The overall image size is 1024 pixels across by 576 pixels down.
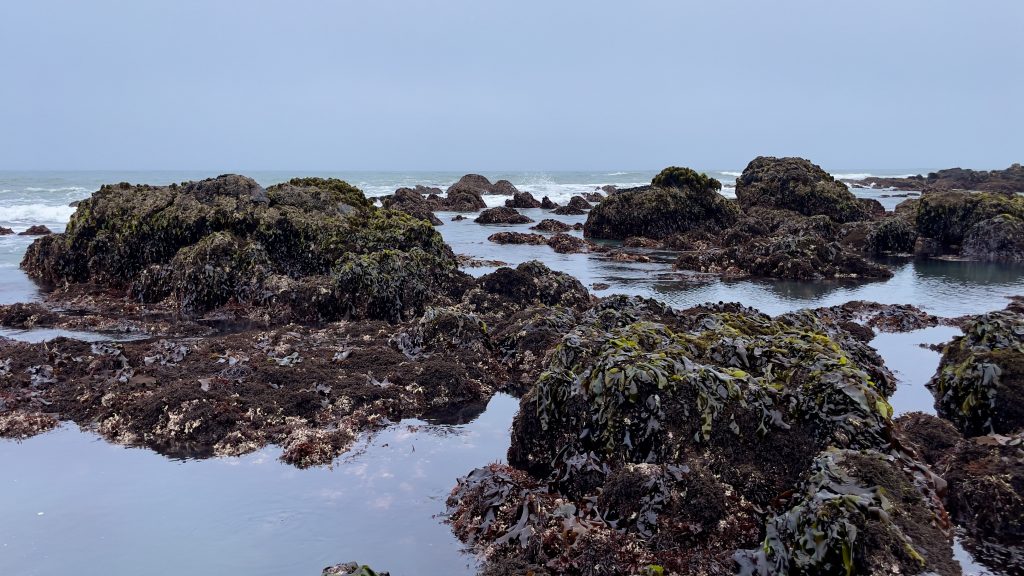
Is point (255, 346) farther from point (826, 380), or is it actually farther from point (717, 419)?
point (826, 380)

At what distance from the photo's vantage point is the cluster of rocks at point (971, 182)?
5412 cm

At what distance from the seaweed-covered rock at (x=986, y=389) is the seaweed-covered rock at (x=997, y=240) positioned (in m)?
17.7

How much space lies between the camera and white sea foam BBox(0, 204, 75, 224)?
34.8m

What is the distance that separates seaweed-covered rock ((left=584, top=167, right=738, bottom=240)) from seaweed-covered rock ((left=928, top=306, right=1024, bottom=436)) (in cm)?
2113

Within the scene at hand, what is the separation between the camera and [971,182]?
62.2m

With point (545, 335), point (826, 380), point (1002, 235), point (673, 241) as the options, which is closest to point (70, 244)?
point (545, 335)

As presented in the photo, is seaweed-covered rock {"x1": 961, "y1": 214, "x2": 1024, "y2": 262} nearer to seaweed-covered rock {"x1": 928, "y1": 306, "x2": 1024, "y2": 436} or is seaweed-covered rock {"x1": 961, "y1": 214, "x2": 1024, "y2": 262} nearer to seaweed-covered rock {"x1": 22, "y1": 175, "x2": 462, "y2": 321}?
seaweed-covered rock {"x1": 928, "y1": 306, "x2": 1024, "y2": 436}

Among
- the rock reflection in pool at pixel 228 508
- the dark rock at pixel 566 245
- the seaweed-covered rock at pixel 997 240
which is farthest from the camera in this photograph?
the dark rock at pixel 566 245

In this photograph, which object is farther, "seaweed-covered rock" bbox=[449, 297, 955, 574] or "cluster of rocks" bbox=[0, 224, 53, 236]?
"cluster of rocks" bbox=[0, 224, 53, 236]

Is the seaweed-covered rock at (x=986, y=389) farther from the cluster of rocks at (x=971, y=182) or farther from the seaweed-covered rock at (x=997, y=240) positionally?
the cluster of rocks at (x=971, y=182)

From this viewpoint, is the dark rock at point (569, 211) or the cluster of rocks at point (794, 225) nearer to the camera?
the cluster of rocks at point (794, 225)

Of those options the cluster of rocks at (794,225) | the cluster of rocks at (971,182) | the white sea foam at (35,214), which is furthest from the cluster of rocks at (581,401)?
the cluster of rocks at (971,182)

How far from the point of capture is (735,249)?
2134 cm

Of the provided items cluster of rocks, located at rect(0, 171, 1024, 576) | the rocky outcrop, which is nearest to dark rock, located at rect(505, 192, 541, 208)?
the rocky outcrop
